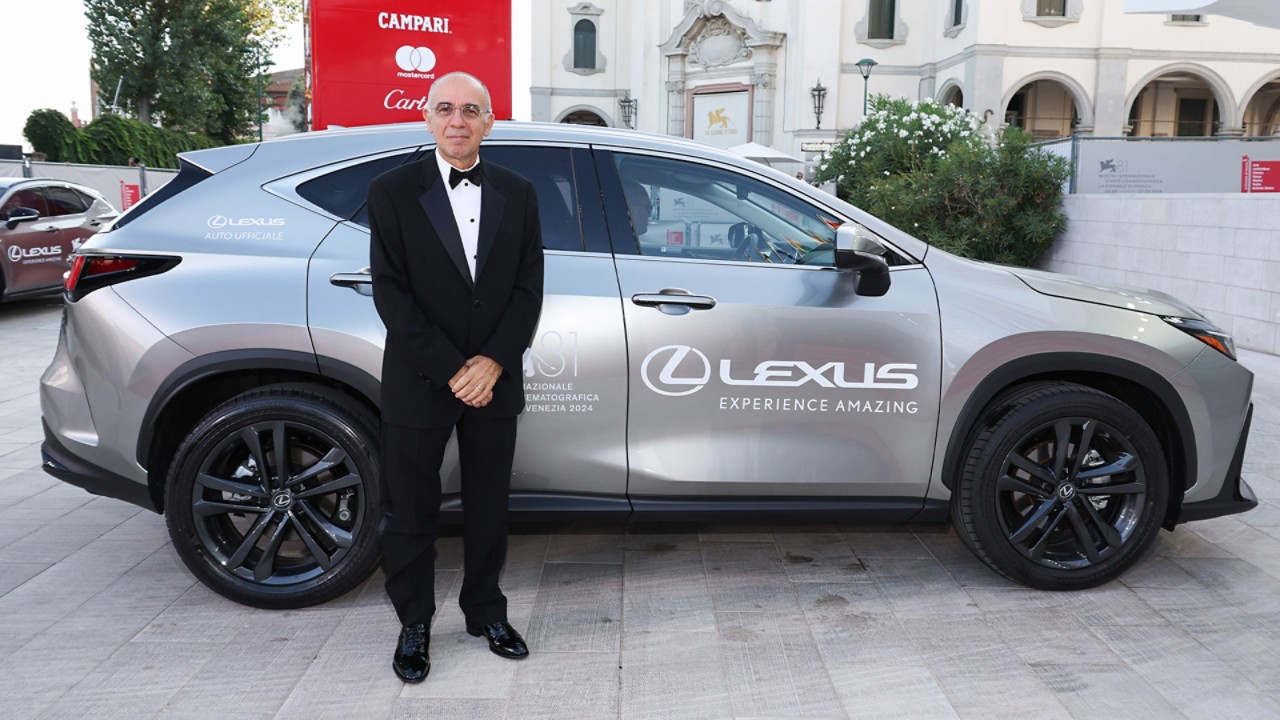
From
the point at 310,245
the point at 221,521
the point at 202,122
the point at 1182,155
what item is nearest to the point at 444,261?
the point at 310,245

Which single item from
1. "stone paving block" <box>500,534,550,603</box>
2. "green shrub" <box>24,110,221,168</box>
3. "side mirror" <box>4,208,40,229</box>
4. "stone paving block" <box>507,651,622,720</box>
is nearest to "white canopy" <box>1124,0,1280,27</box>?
"stone paving block" <box>500,534,550,603</box>

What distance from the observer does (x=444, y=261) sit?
3.12m

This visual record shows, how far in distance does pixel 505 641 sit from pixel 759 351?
132 centimetres

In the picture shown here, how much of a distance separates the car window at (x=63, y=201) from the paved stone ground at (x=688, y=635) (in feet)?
29.6

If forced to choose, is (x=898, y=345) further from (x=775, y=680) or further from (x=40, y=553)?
(x=40, y=553)

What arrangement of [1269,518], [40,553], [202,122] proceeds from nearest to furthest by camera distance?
1. [40,553]
2. [1269,518]
3. [202,122]

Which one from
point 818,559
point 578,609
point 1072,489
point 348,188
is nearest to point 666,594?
point 578,609

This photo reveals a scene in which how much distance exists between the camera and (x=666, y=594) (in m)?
4.00

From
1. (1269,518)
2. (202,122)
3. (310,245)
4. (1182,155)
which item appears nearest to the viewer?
(310,245)

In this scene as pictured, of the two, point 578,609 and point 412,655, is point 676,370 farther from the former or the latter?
point 412,655

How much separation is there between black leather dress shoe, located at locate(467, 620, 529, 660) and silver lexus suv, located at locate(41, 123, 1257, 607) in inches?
17.8

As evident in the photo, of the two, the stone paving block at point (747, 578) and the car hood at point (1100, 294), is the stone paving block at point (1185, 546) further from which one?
the stone paving block at point (747, 578)

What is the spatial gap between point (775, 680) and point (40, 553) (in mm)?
3185

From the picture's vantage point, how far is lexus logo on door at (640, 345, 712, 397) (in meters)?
3.67
